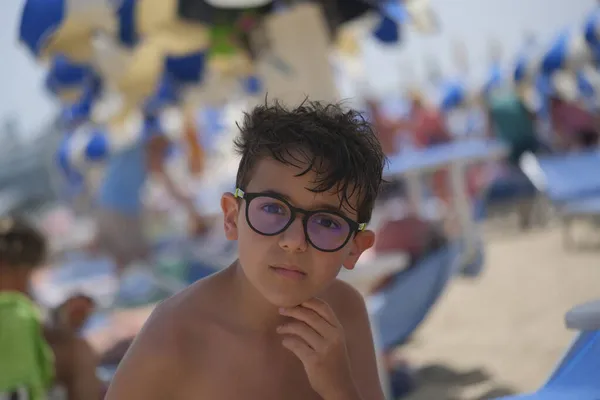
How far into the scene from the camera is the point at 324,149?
41.0 inches

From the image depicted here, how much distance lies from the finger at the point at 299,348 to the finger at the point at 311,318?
0.09 ft

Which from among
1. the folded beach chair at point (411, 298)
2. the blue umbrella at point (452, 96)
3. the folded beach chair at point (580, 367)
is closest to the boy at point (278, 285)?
the folded beach chair at point (580, 367)

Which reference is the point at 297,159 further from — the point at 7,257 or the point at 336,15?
the point at 336,15

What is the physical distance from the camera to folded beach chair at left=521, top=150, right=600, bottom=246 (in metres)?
4.38

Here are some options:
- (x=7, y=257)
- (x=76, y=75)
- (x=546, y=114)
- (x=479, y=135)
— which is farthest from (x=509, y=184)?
(x=7, y=257)

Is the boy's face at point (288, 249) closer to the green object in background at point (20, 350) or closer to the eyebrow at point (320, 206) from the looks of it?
the eyebrow at point (320, 206)

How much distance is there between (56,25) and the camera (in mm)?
2912

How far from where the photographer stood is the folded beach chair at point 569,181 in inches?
172

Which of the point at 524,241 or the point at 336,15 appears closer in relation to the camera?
the point at 336,15

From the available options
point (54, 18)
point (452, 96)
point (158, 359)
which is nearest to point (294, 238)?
point (158, 359)

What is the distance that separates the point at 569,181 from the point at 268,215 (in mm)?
4258

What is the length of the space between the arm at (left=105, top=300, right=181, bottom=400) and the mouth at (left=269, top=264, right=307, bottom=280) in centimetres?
18

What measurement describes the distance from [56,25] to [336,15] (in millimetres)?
1234

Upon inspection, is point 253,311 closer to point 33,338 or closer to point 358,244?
point 358,244
